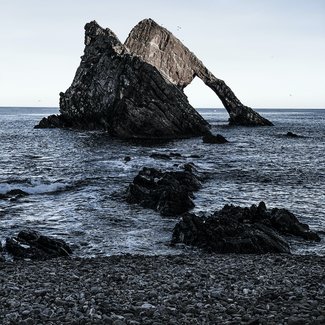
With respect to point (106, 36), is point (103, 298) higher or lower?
lower

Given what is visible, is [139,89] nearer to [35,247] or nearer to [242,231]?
[242,231]

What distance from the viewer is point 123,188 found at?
36969 mm

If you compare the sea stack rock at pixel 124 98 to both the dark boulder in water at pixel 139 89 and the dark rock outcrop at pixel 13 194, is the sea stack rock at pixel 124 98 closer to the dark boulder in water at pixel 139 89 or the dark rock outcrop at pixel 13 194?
the dark boulder in water at pixel 139 89

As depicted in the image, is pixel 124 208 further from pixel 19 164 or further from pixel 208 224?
pixel 19 164

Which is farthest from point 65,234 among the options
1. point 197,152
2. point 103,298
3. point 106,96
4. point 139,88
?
point 106,96

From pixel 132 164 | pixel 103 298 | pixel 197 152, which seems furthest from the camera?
pixel 197 152

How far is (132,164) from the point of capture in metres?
51.7

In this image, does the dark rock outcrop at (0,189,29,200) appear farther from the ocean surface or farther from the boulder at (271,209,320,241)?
the boulder at (271,209,320,241)

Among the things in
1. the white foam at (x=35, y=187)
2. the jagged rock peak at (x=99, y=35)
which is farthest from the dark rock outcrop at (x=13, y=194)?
the jagged rock peak at (x=99, y=35)

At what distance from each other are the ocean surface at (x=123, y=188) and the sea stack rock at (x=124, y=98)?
15.5 metres

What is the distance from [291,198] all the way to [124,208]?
13.1m

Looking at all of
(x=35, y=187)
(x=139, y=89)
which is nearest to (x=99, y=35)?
(x=139, y=89)

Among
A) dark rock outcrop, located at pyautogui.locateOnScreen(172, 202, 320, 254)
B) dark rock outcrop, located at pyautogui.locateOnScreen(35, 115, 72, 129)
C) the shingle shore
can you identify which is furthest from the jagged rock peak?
the shingle shore

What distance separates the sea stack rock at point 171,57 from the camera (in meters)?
120
